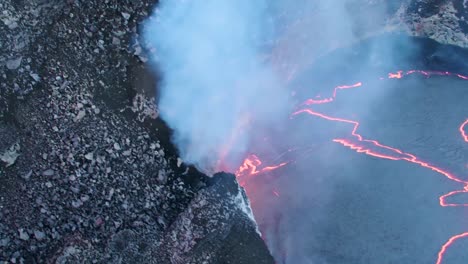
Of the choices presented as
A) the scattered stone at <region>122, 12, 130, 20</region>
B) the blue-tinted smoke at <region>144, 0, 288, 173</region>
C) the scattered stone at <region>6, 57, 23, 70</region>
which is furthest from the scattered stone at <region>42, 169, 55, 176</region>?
the scattered stone at <region>122, 12, 130, 20</region>

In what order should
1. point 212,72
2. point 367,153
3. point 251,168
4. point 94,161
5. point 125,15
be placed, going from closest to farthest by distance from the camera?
point 94,161
point 125,15
point 212,72
point 251,168
point 367,153

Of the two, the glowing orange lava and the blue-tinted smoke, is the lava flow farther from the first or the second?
the blue-tinted smoke

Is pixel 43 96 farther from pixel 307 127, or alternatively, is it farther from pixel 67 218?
pixel 307 127

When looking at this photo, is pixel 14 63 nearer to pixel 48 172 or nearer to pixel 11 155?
pixel 11 155

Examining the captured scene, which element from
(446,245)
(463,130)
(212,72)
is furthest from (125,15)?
(463,130)

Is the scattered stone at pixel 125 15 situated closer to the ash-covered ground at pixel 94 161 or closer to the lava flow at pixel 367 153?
the ash-covered ground at pixel 94 161

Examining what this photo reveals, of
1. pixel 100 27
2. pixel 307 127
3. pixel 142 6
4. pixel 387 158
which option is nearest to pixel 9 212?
pixel 100 27
